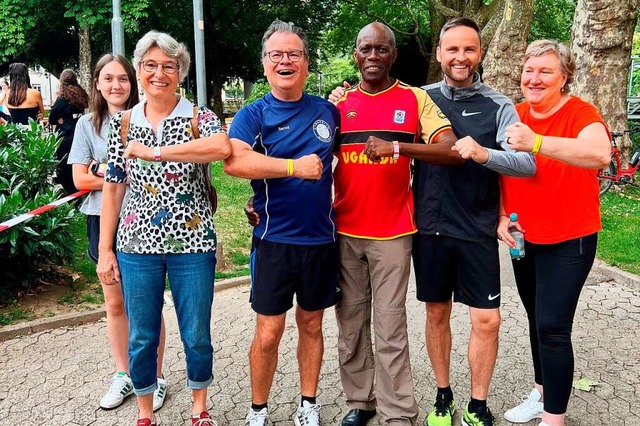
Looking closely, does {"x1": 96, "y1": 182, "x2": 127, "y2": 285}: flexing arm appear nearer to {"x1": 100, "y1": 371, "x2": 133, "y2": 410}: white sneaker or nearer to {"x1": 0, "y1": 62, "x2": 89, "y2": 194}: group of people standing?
{"x1": 100, "y1": 371, "x2": 133, "y2": 410}: white sneaker

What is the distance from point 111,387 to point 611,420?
3.09 m

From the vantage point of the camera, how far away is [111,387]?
12.9ft

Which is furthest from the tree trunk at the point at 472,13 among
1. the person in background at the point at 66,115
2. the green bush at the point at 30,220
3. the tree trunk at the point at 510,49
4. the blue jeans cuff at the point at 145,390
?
the blue jeans cuff at the point at 145,390

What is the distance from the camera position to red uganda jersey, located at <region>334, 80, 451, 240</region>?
3.27 meters

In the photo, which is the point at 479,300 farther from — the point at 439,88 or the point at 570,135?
the point at 439,88

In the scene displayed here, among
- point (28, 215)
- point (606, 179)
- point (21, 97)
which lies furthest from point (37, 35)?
point (28, 215)

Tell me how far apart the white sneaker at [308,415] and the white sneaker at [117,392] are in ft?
3.73

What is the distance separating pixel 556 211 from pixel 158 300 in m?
2.13

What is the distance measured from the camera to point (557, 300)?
3.16m

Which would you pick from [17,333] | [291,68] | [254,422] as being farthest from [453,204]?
[17,333]

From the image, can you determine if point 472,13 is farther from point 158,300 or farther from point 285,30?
point 158,300

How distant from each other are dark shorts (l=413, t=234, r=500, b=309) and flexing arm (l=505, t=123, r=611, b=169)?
0.66 m

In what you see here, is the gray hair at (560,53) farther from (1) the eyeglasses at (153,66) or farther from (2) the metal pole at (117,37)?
(2) the metal pole at (117,37)

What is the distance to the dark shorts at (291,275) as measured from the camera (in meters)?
3.23
